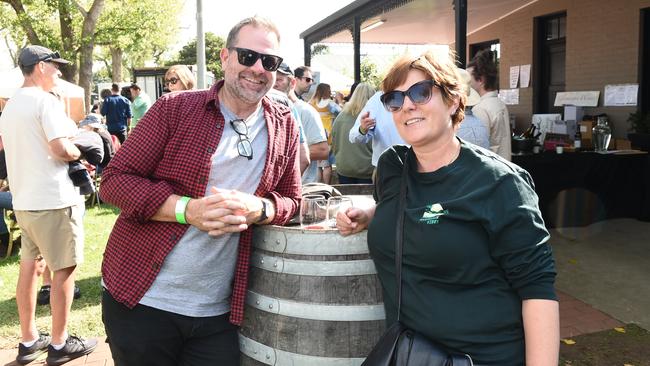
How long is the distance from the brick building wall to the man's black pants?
29.0ft

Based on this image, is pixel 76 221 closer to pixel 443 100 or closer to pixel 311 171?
pixel 311 171

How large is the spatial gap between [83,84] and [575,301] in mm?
20050

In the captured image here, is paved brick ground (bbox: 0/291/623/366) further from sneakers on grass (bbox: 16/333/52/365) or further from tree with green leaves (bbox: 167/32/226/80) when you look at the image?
tree with green leaves (bbox: 167/32/226/80)

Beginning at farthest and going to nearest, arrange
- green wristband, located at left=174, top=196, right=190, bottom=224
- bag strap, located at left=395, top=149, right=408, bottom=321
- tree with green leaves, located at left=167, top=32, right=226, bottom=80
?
1. tree with green leaves, located at left=167, top=32, right=226, bottom=80
2. green wristband, located at left=174, top=196, right=190, bottom=224
3. bag strap, located at left=395, top=149, right=408, bottom=321

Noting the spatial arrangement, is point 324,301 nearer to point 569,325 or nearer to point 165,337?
point 165,337

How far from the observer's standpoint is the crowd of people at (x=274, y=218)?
5.18 ft

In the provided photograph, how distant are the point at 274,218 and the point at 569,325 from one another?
3325mm

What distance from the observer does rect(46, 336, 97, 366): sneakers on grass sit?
3.86 m

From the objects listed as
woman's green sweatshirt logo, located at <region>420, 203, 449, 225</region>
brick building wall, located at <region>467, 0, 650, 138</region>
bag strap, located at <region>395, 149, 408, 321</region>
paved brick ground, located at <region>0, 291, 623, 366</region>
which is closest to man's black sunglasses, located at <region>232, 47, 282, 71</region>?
bag strap, located at <region>395, 149, 408, 321</region>

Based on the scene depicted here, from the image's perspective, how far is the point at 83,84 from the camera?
20.6 meters

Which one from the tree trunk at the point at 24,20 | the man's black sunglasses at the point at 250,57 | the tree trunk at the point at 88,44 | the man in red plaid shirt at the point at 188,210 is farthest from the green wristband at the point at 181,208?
the tree trunk at the point at 24,20

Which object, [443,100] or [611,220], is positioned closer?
[443,100]

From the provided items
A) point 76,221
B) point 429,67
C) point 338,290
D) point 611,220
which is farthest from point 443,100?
point 611,220

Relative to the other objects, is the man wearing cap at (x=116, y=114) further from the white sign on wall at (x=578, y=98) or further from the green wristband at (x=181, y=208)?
the green wristband at (x=181, y=208)
